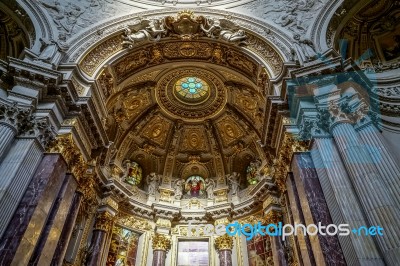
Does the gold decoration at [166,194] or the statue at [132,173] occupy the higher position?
the statue at [132,173]

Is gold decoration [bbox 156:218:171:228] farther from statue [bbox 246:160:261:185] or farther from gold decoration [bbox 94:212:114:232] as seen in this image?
statue [bbox 246:160:261:185]

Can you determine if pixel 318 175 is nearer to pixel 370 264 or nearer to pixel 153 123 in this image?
pixel 370 264

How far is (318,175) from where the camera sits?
7.89 metres

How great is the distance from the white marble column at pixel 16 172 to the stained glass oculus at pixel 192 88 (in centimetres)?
990

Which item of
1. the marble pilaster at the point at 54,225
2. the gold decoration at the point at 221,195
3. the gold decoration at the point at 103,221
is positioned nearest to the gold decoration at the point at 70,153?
the marble pilaster at the point at 54,225

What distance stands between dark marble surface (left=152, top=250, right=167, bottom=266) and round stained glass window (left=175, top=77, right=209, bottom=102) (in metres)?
8.72

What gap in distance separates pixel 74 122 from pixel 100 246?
19.6 ft

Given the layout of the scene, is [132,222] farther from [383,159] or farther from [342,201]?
[383,159]

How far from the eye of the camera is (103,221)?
13.1 metres

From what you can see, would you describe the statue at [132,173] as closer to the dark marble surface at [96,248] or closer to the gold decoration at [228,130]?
the dark marble surface at [96,248]

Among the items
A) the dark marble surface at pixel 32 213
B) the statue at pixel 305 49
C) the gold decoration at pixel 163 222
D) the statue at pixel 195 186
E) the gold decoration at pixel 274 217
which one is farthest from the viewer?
the statue at pixel 195 186

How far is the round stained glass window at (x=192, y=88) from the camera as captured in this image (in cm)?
1700

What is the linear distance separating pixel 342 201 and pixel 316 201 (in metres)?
0.82

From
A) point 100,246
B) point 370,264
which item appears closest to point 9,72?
point 100,246
